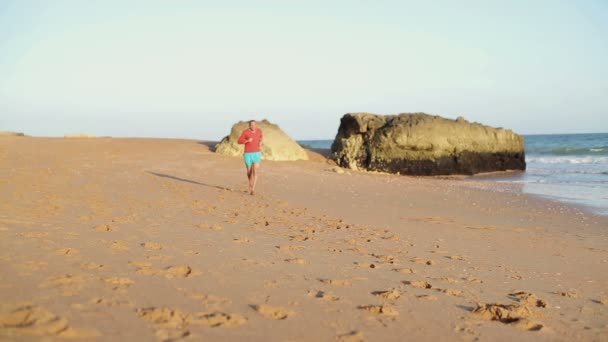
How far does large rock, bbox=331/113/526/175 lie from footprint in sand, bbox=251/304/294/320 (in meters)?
15.3

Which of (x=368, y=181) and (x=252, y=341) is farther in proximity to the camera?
(x=368, y=181)

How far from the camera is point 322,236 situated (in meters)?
5.73

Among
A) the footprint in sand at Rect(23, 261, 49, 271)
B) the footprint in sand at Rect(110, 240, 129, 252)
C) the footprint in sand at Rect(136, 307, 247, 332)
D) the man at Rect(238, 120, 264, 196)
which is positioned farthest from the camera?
the man at Rect(238, 120, 264, 196)

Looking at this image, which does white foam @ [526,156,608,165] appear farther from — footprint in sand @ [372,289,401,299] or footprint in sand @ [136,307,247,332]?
footprint in sand @ [136,307,247,332]

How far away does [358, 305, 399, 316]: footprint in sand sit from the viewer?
3104mm

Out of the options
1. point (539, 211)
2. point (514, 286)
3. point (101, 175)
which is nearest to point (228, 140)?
point (101, 175)

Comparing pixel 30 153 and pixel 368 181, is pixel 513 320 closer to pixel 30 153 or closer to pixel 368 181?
pixel 368 181

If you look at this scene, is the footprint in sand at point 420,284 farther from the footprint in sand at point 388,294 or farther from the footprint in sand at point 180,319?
the footprint in sand at point 180,319

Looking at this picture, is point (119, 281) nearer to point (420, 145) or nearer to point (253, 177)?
point (253, 177)

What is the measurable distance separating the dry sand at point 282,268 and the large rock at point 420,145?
29.9 feet

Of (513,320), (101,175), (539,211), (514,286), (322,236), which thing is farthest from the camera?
(101,175)

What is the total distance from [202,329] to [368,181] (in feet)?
35.5

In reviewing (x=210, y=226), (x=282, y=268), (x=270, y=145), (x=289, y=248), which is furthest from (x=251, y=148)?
(x=270, y=145)

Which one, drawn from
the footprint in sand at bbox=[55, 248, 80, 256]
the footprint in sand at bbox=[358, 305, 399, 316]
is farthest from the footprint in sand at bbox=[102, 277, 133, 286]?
the footprint in sand at bbox=[358, 305, 399, 316]
